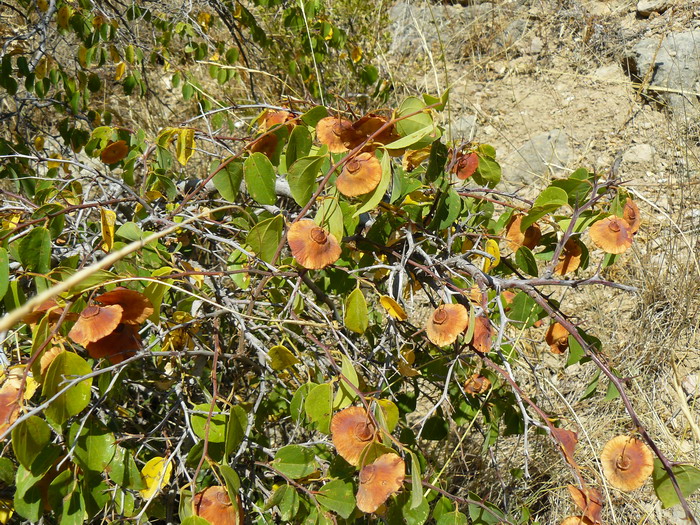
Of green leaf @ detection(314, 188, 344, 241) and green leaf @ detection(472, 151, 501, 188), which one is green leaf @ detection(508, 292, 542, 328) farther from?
green leaf @ detection(314, 188, 344, 241)

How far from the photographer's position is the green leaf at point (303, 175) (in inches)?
35.1

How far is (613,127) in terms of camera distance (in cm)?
298

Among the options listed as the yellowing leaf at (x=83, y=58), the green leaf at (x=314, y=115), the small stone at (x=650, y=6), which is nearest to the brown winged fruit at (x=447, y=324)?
the green leaf at (x=314, y=115)

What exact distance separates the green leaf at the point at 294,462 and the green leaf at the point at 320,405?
0.37 feet

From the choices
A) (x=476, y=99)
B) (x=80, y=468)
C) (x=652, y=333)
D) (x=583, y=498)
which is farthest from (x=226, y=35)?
(x=583, y=498)

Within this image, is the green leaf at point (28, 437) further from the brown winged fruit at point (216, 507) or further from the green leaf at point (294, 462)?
the green leaf at point (294, 462)

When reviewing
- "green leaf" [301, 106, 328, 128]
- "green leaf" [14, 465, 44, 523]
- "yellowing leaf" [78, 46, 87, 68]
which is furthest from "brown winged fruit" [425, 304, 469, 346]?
"yellowing leaf" [78, 46, 87, 68]

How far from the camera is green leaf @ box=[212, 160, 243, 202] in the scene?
3.56 ft

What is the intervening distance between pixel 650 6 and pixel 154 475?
3.47 metres

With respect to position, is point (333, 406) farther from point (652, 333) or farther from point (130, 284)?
point (652, 333)

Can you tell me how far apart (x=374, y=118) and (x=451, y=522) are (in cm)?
69

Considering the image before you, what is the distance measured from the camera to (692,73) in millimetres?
2879

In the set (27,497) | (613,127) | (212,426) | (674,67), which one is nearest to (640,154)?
(613,127)

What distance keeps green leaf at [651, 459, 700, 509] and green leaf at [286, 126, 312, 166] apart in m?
0.74
